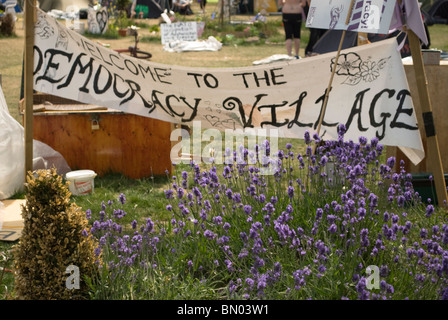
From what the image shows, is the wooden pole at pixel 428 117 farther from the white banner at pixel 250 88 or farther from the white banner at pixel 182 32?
the white banner at pixel 182 32

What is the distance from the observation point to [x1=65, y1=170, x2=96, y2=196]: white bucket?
19.5ft

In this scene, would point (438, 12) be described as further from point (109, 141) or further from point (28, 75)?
point (28, 75)

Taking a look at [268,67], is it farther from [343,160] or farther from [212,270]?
[212,270]

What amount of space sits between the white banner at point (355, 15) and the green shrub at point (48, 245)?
95.0 inches

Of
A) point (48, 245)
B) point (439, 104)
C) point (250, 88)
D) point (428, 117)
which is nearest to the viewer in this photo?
point (48, 245)

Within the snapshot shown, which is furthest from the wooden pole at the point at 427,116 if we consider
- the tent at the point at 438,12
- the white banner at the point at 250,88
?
the tent at the point at 438,12

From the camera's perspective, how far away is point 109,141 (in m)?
6.50

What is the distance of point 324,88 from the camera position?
518 centimetres

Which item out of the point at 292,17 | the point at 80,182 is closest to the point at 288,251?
the point at 80,182

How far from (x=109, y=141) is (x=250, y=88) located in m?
1.73

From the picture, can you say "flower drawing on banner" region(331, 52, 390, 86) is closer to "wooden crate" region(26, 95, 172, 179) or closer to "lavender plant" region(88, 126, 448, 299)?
"lavender plant" region(88, 126, 448, 299)

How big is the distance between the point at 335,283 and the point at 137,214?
2.41 m
